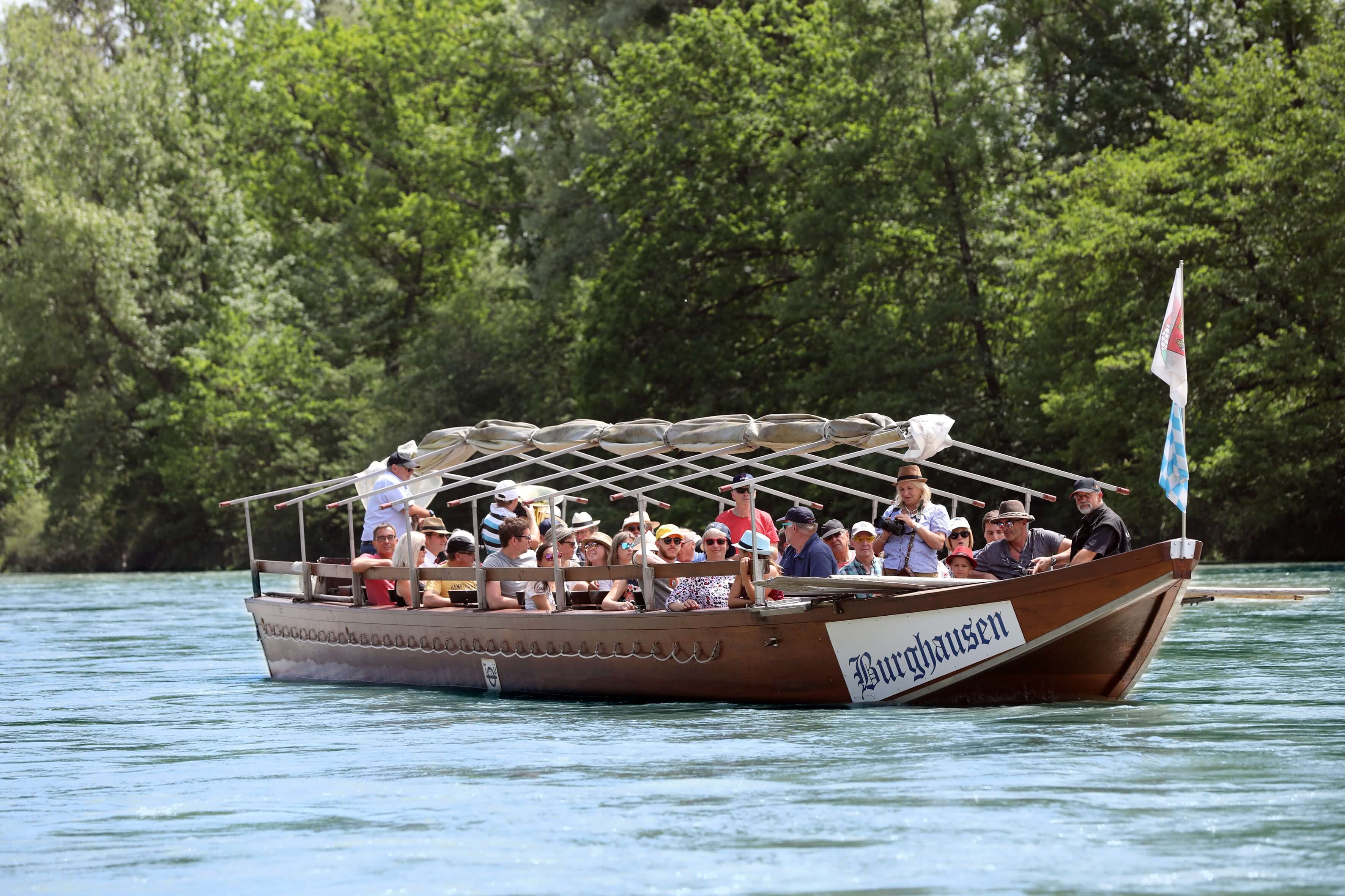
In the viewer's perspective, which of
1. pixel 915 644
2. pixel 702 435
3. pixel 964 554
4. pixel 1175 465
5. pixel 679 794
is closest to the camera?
pixel 679 794

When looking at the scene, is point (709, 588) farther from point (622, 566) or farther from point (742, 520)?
point (742, 520)

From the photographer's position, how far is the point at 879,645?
1185 centimetres

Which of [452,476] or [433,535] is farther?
[452,476]

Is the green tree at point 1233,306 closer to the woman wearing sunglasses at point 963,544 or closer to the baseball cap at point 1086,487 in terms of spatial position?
the woman wearing sunglasses at point 963,544

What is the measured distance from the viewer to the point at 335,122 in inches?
2205

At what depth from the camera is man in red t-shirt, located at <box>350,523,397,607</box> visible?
1510cm

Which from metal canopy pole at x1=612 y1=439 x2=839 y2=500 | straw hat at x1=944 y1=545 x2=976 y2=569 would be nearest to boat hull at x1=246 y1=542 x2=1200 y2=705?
metal canopy pole at x1=612 y1=439 x2=839 y2=500

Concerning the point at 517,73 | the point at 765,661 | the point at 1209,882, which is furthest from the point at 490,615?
the point at 517,73

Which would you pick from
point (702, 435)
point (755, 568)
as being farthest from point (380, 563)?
point (755, 568)

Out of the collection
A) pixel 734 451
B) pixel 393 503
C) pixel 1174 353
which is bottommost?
pixel 393 503

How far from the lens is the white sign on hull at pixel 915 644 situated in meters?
11.5

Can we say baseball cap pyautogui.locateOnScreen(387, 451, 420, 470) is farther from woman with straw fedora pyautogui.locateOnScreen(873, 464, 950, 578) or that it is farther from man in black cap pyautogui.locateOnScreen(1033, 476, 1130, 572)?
man in black cap pyautogui.locateOnScreen(1033, 476, 1130, 572)

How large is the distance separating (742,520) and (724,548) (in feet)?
5.76

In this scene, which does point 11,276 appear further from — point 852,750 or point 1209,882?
point 1209,882
